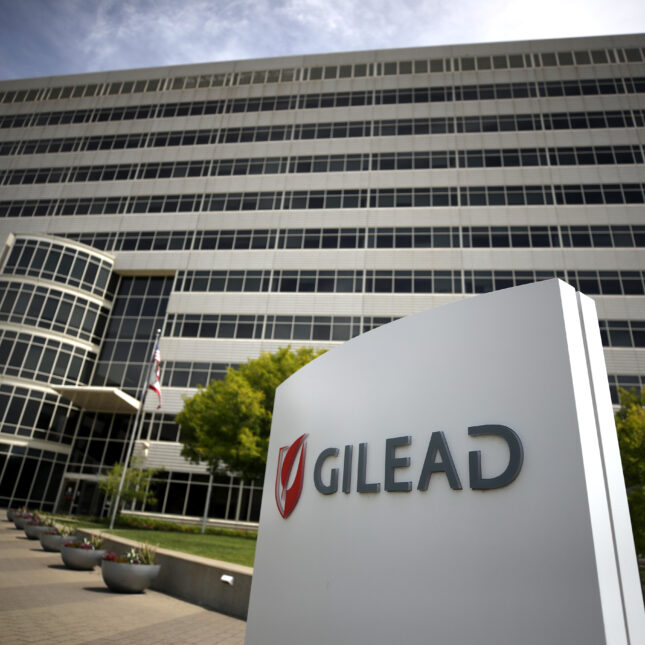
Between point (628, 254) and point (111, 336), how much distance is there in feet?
121

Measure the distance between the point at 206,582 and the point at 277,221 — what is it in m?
29.5

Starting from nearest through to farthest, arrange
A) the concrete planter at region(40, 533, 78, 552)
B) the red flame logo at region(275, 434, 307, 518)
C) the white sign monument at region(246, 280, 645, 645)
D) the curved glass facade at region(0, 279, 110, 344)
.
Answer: the white sign monument at region(246, 280, 645, 645), the red flame logo at region(275, 434, 307, 518), the concrete planter at region(40, 533, 78, 552), the curved glass facade at region(0, 279, 110, 344)

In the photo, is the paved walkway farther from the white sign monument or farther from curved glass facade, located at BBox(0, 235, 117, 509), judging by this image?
curved glass facade, located at BBox(0, 235, 117, 509)

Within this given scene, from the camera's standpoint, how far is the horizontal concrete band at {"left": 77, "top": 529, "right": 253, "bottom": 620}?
9.92 metres

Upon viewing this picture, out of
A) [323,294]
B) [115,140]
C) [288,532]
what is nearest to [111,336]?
[323,294]

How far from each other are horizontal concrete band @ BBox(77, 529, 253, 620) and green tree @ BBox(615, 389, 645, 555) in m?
13.8

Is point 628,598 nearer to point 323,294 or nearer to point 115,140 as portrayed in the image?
point 323,294

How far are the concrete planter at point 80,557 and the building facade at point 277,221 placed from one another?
17.8m

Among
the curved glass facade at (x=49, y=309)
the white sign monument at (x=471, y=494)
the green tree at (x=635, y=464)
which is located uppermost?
the curved glass facade at (x=49, y=309)

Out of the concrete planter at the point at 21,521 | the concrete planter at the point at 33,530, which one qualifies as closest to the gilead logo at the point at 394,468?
the concrete planter at the point at 33,530

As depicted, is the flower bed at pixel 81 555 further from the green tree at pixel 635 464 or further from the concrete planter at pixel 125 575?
the green tree at pixel 635 464

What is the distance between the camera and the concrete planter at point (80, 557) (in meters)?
13.1

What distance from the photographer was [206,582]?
10.9 meters

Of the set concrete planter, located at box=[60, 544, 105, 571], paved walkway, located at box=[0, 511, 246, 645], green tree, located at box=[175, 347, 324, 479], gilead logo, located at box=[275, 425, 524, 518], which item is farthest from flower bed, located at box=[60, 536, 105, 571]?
gilead logo, located at box=[275, 425, 524, 518]
